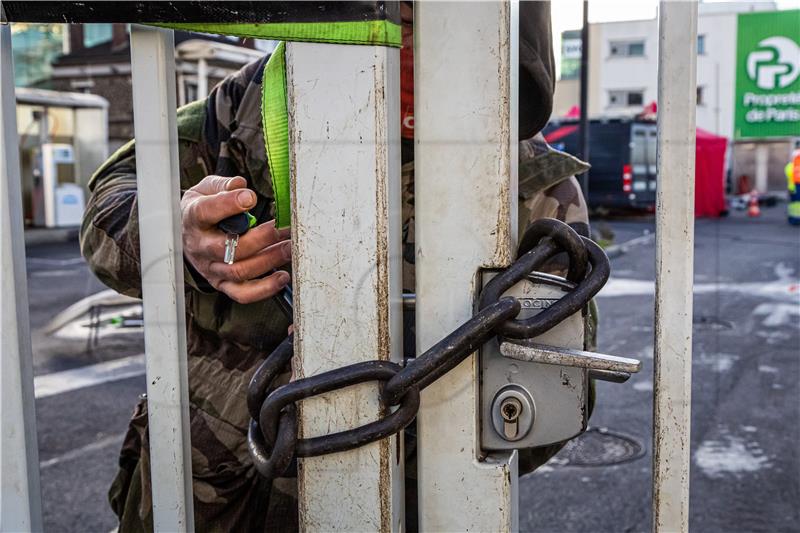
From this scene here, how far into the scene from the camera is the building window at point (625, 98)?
120ft

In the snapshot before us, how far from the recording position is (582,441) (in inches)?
223

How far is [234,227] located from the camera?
4.36ft

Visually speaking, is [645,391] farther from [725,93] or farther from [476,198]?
[725,93]

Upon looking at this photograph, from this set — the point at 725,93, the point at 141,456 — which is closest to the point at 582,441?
the point at 141,456

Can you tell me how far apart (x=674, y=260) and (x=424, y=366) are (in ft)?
1.05

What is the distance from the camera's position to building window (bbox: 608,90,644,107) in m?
36.7

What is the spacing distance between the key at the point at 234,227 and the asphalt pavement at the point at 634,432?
3436mm

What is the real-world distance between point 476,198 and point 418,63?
0.56 ft

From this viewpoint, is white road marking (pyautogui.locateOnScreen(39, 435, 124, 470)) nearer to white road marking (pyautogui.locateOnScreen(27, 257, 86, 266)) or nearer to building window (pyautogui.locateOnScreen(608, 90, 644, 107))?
white road marking (pyautogui.locateOnScreen(27, 257, 86, 266))

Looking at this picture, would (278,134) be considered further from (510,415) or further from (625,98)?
(625,98)

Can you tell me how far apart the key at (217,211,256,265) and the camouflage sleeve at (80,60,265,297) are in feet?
1.33

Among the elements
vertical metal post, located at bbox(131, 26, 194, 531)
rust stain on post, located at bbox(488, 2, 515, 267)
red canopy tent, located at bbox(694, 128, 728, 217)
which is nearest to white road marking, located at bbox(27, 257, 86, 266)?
vertical metal post, located at bbox(131, 26, 194, 531)

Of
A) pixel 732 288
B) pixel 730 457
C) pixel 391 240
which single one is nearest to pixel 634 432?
pixel 730 457

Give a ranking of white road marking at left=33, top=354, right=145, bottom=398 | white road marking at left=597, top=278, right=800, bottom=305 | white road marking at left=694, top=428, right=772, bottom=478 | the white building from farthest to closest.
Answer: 1. the white building
2. white road marking at left=597, top=278, right=800, bottom=305
3. white road marking at left=33, top=354, right=145, bottom=398
4. white road marking at left=694, top=428, right=772, bottom=478
